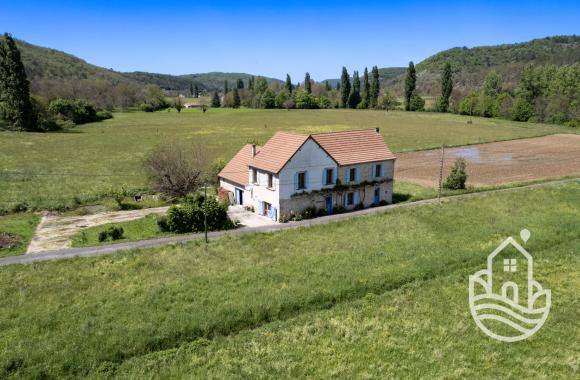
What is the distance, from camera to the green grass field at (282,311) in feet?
52.3

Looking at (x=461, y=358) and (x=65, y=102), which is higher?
(x=65, y=102)

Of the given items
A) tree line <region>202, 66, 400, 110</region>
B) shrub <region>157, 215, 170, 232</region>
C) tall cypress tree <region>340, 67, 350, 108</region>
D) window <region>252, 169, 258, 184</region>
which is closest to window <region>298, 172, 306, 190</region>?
window <region>252, 169, 258, 184</region>

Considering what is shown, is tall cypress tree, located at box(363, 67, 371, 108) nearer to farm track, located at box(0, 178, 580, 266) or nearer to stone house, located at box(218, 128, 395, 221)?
stone house, located at box(218, 128, 395, 221)

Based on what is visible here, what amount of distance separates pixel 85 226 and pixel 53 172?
24.0 m

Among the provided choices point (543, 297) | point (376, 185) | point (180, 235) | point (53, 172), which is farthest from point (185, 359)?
point (53, 172)

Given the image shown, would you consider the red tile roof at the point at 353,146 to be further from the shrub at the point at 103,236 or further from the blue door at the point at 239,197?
the shrub at the point at 103,236

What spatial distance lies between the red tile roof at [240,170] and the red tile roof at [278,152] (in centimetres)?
191

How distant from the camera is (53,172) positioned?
51188 mm

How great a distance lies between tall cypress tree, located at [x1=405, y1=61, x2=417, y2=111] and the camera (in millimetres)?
138750

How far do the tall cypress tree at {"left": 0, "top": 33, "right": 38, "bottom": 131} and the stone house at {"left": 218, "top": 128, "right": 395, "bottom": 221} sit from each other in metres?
59.9

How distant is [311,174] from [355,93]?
5296 inches

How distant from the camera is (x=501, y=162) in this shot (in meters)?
59.9

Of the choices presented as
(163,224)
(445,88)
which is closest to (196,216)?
(163,224)

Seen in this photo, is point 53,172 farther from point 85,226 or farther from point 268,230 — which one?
point 268,230
